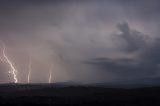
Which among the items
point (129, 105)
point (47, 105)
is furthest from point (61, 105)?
point (129, 105)

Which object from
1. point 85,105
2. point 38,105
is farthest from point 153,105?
point 38,105

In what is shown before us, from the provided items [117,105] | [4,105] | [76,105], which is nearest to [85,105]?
[76,105]

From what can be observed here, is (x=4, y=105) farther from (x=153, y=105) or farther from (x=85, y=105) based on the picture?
(x=153, y=105)

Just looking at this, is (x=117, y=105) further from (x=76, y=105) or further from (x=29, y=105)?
(x=29, y=105)

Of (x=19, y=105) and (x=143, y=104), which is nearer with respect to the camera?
(x=19, y=105)

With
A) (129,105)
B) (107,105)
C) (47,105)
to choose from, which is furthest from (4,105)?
(129,105)

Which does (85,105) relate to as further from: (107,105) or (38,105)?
(38,105)

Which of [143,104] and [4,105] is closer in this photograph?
[4,105]
